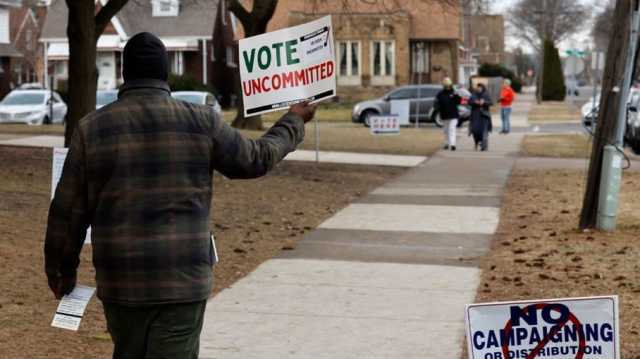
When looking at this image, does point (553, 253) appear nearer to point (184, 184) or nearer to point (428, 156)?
point (184, 184)

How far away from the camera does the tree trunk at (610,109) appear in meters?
12.2

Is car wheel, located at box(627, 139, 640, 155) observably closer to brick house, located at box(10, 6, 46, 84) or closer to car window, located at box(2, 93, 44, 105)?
car window, located at box(2, 93, 44, 105)

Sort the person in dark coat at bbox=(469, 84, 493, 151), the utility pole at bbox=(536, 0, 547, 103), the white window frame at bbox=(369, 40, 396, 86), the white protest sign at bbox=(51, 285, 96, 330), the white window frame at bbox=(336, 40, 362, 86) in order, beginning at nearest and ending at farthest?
the white protest sign at bbox=(51, 285, 96, 330) < the person in dark coat at bbox=(469, 84, 493, 151) < the white window frame at bbox=(369, 40, 396, 86) < the white window frame at bbox=(336, 40, 362, 86) < the utility pole at bbox=(536, 0, 547, 103)

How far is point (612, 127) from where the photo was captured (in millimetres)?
12234

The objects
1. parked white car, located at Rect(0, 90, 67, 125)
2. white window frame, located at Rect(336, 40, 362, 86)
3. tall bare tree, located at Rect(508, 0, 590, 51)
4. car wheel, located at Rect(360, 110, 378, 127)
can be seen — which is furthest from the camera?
tall bare tree, located at Rect(508, 0, 590, 51)

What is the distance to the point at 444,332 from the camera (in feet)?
25.6

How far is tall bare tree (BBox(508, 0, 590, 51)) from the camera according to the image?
8869cm

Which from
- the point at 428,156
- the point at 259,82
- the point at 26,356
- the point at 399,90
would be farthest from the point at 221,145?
the point at 399,90

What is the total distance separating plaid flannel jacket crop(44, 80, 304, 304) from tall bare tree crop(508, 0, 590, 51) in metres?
80.7

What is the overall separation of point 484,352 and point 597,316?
0.57 m

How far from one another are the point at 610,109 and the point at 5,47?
117 ft

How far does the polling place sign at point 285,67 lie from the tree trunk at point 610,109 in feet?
22.1

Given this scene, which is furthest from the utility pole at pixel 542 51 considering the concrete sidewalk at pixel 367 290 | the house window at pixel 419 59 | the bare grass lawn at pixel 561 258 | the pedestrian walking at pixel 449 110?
the concrete sidewalk at pixel 367 290

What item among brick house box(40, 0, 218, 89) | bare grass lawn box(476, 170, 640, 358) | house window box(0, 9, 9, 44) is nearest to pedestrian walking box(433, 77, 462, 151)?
bare grass lawn box(476, 170, 640, 358)
